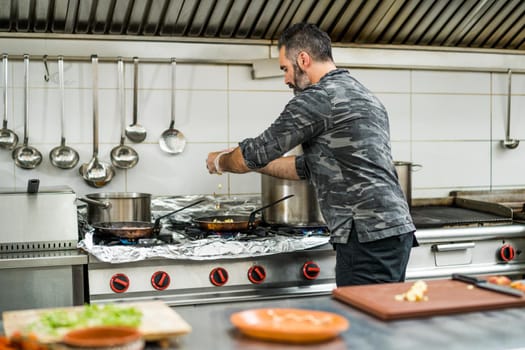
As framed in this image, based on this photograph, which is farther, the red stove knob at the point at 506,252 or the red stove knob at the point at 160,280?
the red stove knob at the point at 506,252

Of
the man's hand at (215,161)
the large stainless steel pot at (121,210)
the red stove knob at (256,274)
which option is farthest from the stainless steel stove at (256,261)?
the man's hand at (215,161)

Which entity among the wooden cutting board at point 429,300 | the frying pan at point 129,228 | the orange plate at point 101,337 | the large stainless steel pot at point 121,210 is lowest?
the wooden cutting board at point 429,300

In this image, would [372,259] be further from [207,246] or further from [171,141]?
[171,141]

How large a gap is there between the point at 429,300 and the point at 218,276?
1009 millimetres

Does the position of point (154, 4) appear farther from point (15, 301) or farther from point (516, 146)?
point (516, 146)

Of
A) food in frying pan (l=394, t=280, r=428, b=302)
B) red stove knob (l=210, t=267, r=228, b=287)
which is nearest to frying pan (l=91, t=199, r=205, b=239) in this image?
red stove knob (l=210, t=267, r=228, b=287)

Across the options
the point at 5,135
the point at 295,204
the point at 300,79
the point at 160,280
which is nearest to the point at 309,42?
the point at 300,79

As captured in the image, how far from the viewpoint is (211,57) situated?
10.0 ft

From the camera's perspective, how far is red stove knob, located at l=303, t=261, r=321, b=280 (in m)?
2.47

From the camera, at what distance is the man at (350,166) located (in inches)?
81.4

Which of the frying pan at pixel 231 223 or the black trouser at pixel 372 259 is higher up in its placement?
the frying pan at pixel 231 223

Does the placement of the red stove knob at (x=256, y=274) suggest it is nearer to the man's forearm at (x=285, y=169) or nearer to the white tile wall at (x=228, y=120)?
the man's forearm at (x=285, y=169)

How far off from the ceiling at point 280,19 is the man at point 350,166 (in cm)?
94

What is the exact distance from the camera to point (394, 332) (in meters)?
1.35
